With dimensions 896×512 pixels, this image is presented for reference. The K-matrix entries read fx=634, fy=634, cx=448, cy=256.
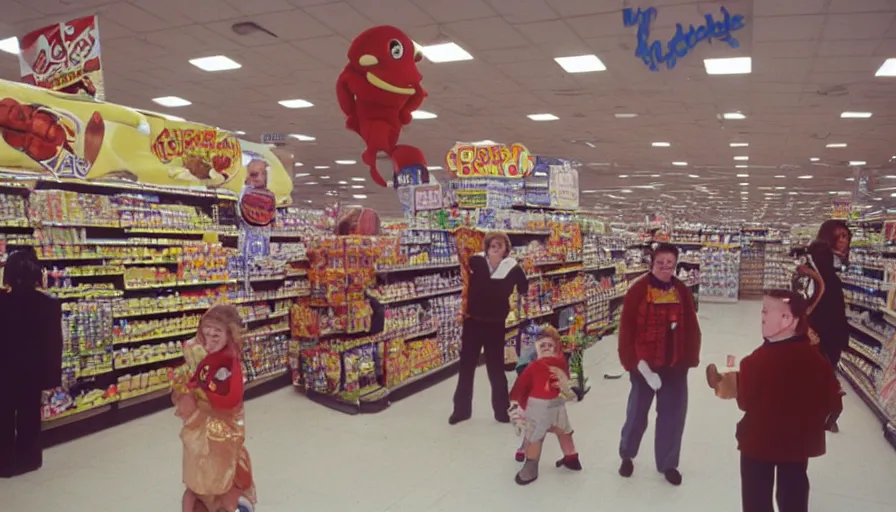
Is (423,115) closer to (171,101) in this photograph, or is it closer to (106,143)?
(171,101)

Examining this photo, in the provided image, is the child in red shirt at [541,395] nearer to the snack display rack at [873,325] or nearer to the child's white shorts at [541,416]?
the child's white shorts at [541,416]

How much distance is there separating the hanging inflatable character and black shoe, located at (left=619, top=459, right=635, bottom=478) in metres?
2.46

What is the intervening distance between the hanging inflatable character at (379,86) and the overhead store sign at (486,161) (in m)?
4.13

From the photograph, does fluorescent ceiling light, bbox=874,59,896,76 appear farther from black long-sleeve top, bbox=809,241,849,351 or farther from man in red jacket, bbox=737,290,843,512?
man in red jacket, bbox=737,290,843,512

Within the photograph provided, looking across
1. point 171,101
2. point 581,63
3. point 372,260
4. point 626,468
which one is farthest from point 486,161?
point 171,101

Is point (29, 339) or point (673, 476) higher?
point (29, 339)

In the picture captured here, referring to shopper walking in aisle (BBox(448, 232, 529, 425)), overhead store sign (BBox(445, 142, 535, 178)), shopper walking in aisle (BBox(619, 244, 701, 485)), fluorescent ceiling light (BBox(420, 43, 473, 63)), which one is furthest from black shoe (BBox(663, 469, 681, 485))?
fluorescent ceiling light (BBox(420, 43, 473, 63))

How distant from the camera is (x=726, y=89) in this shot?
8820mm

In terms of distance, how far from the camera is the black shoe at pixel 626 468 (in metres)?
4.27

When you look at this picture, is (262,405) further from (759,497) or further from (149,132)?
(759,497)

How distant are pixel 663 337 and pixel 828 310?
198cm

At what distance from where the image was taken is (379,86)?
3.48m

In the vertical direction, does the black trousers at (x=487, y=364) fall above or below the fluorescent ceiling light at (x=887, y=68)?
below

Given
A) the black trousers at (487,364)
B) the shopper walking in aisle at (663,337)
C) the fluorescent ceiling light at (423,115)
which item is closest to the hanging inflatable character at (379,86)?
the shopper walking in aisle at (663,337)
